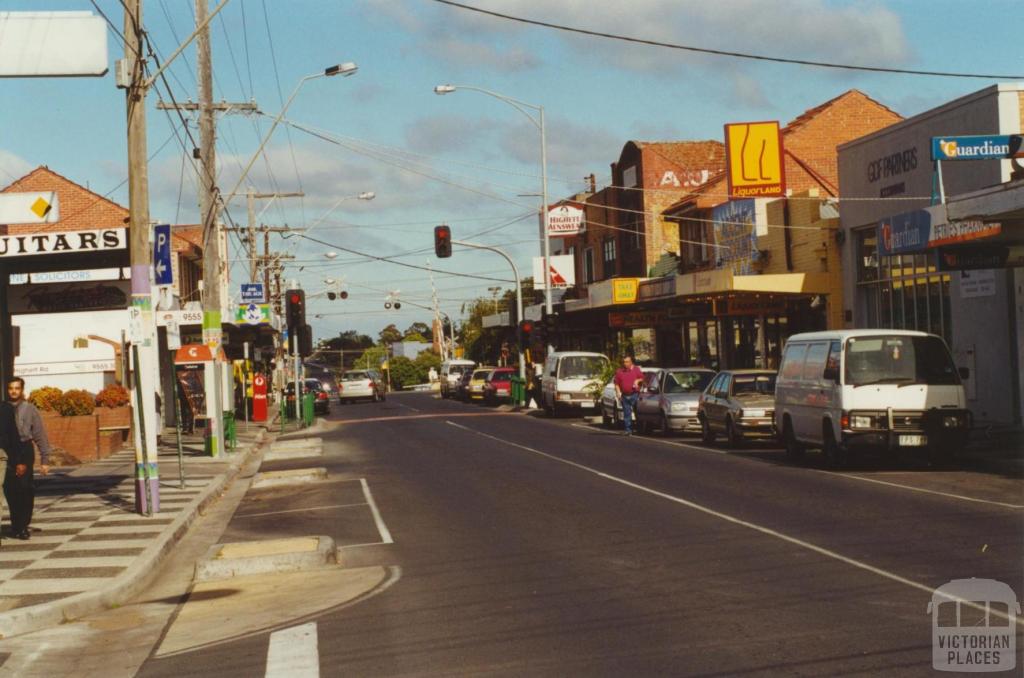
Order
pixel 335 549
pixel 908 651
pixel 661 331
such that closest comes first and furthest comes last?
pixel 908 651 < pixel 335 549 < pixel 661 331

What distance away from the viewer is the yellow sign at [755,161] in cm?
3522

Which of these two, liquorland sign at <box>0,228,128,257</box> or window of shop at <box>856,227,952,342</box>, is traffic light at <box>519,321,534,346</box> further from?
liquorland sign at <box>0,228,128,257</box>

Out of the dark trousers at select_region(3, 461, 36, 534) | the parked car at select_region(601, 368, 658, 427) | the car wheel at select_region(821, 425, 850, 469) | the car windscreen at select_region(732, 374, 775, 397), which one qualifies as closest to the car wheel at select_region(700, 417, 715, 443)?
the car windscreen at select_region(732, 374, 775, 397)

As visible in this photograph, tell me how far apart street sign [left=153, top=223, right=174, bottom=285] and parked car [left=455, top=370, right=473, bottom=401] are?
4489cm

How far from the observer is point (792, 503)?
15422mm

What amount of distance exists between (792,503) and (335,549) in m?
5.66

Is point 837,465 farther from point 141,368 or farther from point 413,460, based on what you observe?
point 141,368

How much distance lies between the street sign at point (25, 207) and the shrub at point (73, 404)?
11.7m

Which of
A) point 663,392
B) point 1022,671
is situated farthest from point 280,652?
point 663,392

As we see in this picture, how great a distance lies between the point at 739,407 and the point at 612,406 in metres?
10.2

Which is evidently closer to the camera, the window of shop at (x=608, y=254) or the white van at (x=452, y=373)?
the window of shop at (x=608, y=254)

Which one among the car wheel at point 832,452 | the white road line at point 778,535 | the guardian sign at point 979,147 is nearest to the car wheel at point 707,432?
the white road line at point 778,535

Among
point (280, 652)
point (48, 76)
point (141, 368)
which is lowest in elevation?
point (280, 652)

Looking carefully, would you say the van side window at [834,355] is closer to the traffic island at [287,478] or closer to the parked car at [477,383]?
the traffic island at [287,478]
